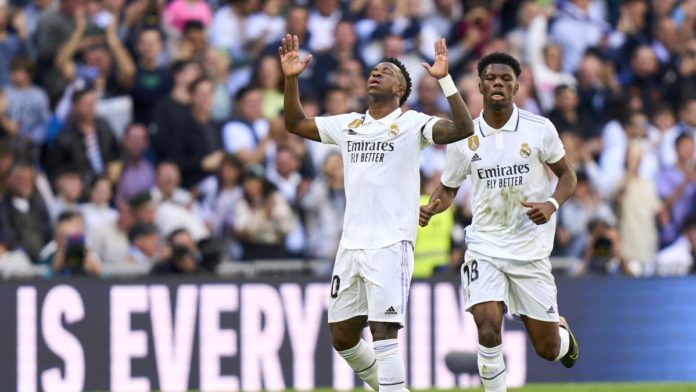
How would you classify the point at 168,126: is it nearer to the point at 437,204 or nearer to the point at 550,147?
the point at 437,204

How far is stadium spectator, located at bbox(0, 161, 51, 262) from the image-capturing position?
54.6 ft

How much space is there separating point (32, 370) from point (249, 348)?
2126 millimetres

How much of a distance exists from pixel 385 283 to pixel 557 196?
147 cm

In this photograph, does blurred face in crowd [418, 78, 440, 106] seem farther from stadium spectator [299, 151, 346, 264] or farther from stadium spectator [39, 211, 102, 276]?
stadium spectator [39, 211, 102, 276]

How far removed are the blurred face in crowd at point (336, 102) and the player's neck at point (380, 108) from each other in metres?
6.45

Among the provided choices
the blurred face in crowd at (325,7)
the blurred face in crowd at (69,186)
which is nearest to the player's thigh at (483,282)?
the blurred face in crowd at (69,186)

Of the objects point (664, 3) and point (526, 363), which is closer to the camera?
point (526, 363)

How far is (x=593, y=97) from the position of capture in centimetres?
2114

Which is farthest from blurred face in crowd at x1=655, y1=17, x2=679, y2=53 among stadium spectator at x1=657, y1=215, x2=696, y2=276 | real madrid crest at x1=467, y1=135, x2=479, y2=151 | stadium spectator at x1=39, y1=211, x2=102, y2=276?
real madrid crest at x1=467, y1=135, x2=479, y2=151

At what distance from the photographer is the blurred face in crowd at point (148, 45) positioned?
18.5 meters

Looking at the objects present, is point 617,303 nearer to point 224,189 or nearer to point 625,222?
point 625,222

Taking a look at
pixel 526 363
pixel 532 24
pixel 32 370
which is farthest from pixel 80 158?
pixel 532 24

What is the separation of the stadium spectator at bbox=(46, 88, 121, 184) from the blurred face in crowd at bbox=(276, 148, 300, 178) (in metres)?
1.71

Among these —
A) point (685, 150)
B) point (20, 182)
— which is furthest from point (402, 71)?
point (685, 150)
